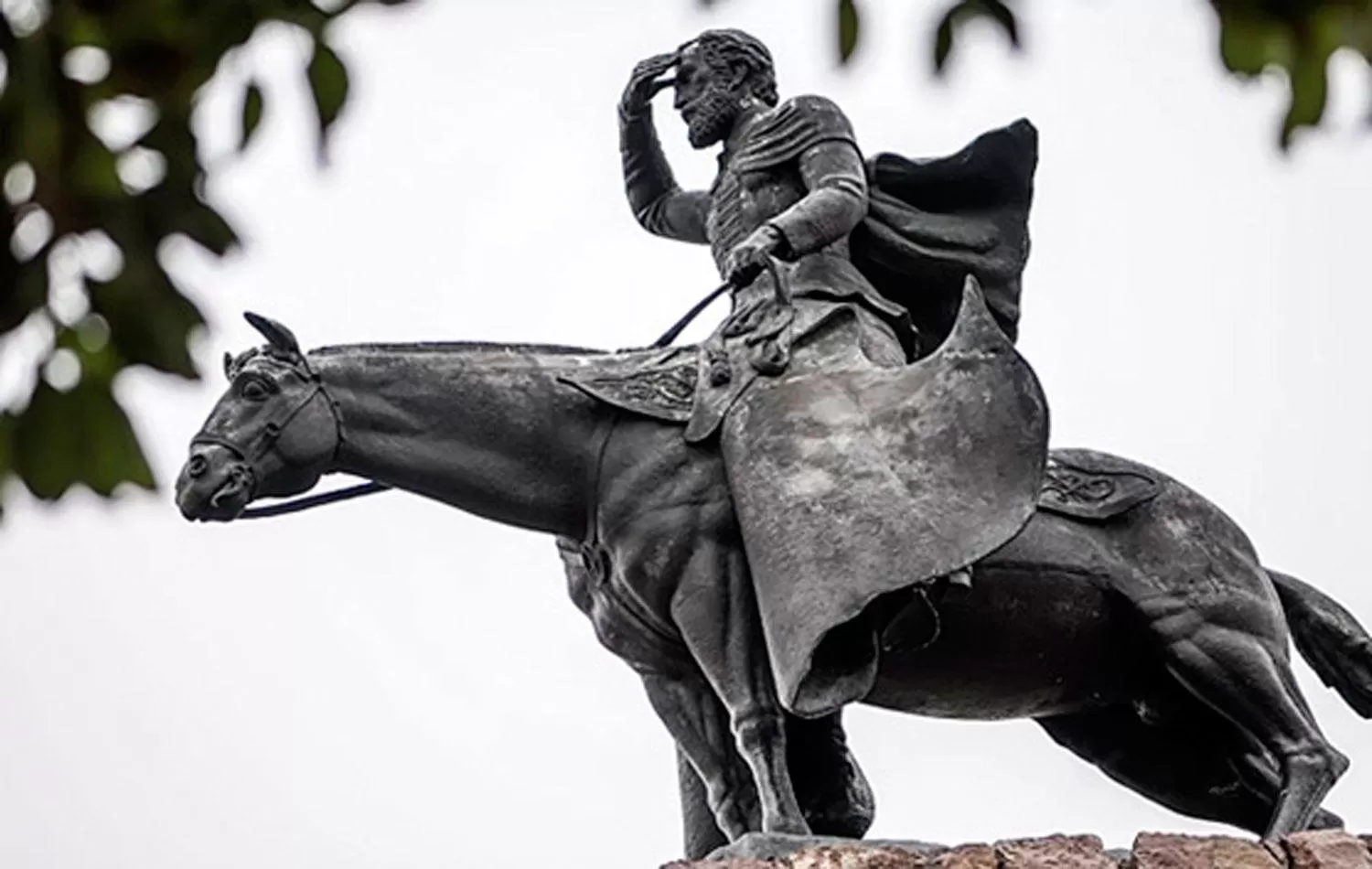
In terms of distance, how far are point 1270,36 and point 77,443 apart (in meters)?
1.85

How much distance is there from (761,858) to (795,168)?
93.6 inches

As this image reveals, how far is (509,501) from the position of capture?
11281 millimetres

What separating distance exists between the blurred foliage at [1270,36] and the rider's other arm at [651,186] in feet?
21.3

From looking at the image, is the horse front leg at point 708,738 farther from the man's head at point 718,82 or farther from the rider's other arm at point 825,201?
the man's head at point 718,82

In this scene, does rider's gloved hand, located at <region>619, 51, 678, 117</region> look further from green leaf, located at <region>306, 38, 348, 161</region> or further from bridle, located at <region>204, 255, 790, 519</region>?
green leaf, located at <region>306, 38, 348, 161</region>

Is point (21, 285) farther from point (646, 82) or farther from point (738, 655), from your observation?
point (646, 82)

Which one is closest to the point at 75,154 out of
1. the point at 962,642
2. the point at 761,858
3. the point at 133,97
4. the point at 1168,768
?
the point at 133,97

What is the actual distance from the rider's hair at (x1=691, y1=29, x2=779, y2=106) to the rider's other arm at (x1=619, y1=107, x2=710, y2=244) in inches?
16.4

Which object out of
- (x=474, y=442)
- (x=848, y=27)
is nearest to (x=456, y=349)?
(x=474, y=442)

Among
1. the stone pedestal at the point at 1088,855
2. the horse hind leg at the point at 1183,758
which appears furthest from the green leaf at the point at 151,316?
the horse hind leg at the point at 1183,758

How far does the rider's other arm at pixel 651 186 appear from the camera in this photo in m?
12.6

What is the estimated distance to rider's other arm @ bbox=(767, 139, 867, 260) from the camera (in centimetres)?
1148

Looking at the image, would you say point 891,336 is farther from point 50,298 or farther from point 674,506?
point 50,298

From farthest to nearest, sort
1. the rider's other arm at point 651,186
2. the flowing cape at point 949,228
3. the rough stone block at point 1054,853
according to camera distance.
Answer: the rider's other arm at point 651,186 → the flowing cape at point 949,228 → the rough stone block at point 1054,853
